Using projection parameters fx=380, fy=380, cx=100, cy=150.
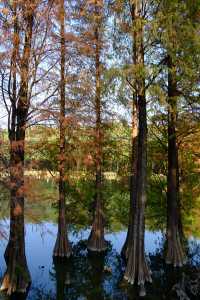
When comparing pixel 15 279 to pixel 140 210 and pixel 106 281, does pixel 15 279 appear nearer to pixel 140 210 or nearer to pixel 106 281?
pixel 106 281

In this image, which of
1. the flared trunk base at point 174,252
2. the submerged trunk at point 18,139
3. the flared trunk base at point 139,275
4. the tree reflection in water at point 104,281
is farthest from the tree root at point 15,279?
the flared trunk base at point 174,252

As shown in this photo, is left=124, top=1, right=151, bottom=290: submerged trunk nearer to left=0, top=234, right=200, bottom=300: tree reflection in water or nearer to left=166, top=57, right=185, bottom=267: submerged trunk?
left=0, top=234, right=200, bottom=300: tree reflection in water

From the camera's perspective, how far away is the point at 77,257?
14602 millimetres

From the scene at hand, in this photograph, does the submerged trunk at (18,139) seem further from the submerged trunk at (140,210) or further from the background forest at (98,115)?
the submerged trunk at (140,210)

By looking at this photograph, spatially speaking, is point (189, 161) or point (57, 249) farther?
point (189, 161)

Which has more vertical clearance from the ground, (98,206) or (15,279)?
(98,206)

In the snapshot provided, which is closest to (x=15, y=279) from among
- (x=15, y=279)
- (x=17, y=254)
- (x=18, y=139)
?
(x=15, y=279)

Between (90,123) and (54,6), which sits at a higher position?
(54,6)

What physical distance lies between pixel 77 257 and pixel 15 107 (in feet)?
23.0

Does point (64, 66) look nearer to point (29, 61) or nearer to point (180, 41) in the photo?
point (29, 61)

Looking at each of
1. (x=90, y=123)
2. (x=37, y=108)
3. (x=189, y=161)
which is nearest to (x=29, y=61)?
(x=37, y=108)

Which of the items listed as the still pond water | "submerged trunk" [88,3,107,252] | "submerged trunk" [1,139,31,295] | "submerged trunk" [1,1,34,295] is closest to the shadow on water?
the still pond water

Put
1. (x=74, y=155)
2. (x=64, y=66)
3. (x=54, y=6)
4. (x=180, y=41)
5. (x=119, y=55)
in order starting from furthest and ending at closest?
(x=74, y=155), (x=64, y=66), (x=119, y=55), (x=54, y=6), (x=180, y=41)

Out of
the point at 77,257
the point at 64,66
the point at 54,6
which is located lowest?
the point at 77,257
